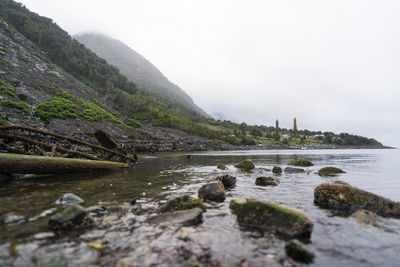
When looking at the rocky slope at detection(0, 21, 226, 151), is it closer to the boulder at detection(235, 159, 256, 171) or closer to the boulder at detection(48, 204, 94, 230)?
the boulder at detection(235, 159, 256, 171)

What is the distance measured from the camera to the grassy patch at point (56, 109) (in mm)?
51938

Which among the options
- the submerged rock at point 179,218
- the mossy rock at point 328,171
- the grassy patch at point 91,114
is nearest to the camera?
the submerged rock at point 179,218

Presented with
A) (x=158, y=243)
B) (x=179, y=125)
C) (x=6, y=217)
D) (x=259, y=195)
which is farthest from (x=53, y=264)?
(x=179, y=125)

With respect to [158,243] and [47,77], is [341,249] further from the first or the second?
[47,77]

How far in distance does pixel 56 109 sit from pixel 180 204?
64.7 metres

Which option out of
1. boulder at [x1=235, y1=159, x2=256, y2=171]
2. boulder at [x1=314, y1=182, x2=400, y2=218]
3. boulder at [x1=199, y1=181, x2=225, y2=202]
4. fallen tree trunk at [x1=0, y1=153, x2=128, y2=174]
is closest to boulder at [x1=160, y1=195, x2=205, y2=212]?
boulder at [x1=199, y1=181, x2=225, y2=202]

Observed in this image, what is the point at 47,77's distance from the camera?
260 ft

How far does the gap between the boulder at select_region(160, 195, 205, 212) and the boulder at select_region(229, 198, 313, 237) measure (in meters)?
1.72

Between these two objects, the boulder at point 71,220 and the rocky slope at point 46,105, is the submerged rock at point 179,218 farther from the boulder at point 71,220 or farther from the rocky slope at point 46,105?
the rocky slope at point 46,105

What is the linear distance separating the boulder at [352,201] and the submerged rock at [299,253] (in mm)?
4732

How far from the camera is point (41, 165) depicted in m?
13.1

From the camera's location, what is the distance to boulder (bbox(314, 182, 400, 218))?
7375 millimetres

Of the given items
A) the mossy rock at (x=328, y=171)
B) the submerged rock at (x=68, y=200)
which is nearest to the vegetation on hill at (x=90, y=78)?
the submerged rock at (x=68, y=200)

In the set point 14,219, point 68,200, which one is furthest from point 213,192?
point 14,219
